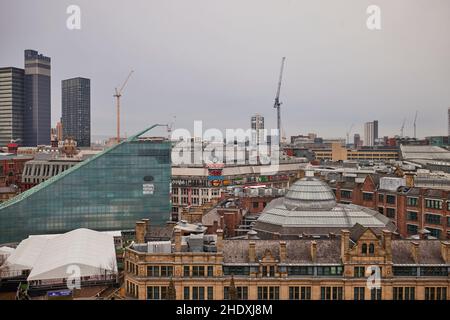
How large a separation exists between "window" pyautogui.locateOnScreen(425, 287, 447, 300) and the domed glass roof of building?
21.0ft

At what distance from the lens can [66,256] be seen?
29156 mm

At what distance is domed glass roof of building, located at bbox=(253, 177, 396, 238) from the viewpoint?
89.0 ft

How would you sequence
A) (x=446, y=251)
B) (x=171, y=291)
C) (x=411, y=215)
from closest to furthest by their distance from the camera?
1. (x=171, y=291)
2. (x=446, y=251)
3. (x=411, y=215)

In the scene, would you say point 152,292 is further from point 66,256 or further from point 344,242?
point 66,256

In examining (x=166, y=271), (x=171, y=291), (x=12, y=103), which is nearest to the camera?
(x=171, y=291)

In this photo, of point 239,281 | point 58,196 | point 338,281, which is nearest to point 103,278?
point 239,281

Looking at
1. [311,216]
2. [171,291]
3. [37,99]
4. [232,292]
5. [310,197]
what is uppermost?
[37,99]

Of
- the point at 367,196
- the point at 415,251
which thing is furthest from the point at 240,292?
the point at 367,196

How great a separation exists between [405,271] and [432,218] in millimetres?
17579

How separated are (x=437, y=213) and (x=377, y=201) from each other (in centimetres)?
588

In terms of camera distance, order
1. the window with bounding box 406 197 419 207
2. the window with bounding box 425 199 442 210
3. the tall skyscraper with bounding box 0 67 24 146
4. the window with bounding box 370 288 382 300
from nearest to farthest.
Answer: the window with bounding box 370 288 382 300
the window with bounding box 425 199 442 210
the window with bounding box 406 197 419 207
the tall skyscraper with bounding box 0 67 24 146

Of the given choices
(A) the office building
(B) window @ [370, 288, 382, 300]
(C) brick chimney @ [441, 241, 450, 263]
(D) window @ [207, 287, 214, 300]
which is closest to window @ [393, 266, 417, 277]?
(A) the office building

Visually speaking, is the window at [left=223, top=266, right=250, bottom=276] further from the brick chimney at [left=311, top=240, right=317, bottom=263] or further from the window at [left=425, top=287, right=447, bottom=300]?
the window at [left=425, top=287, right=447, bottom=300]
